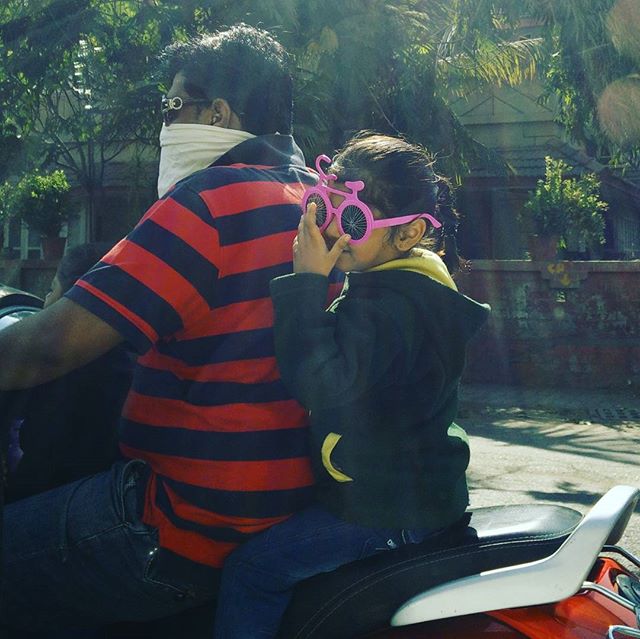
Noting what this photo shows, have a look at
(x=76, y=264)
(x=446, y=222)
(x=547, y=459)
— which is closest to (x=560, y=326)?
(x=547, y=459)

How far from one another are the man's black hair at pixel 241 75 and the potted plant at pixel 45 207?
15880 millimetres

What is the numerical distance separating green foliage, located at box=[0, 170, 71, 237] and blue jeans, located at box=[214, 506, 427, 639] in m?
16.4

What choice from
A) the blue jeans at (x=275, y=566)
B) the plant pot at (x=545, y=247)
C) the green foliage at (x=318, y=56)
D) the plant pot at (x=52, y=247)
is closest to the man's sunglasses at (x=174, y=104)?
the blue jeans at (x=275, y=566)

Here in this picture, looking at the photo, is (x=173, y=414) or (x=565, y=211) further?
(x=565, y=211)

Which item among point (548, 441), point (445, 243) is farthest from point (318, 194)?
point (548, 441)

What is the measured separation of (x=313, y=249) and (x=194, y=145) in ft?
1.44

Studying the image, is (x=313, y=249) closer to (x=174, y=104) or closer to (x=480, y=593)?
(x=174, y=104)

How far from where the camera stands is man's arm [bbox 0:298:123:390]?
176 cm

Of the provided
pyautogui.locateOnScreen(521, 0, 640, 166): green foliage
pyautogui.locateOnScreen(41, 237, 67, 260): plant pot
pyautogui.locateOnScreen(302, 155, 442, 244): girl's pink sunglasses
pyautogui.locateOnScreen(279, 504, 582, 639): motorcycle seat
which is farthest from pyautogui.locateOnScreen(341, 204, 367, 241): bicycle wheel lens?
pyautogui.locateOnScreen(41, 237, 67, 260): plant pot

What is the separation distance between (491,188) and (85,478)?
1928 cm

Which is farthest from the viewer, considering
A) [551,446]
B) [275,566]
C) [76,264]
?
[551,446]

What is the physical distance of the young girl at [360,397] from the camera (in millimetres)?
1765

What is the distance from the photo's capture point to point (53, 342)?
5.79ft

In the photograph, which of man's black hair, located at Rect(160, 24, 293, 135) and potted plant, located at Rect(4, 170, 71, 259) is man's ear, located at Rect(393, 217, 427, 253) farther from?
potted plant, located at Rect(4, 170, 71, 259)
